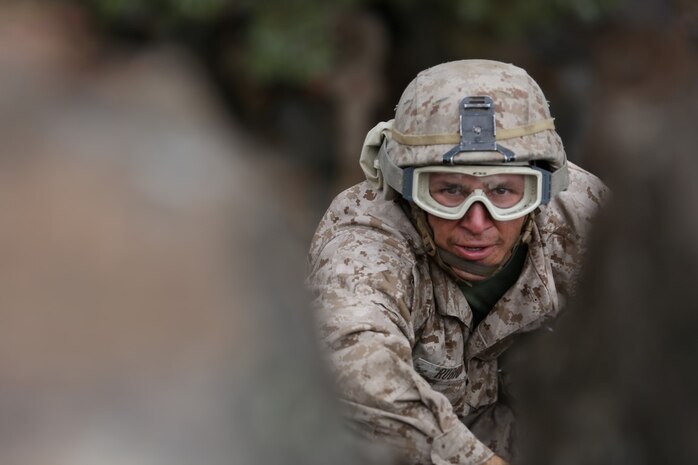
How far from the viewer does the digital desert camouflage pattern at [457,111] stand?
3889 millimetres

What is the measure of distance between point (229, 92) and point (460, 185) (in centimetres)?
840

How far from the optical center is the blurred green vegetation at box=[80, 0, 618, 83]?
10.5 meters

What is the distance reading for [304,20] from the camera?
10.7 m

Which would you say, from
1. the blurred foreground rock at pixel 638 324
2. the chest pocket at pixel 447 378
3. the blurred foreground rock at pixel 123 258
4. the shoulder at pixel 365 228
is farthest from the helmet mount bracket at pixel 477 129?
the blurred foreground rock at pixel 123 258

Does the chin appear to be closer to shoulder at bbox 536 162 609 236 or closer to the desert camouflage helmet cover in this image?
shoulder at bbox 536 162 609 236

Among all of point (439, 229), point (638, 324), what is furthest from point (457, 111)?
point (638, 324)

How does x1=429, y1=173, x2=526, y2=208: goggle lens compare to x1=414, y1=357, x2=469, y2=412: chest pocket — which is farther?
x1=414, y1=357, x2=469, y2=412: chest pocket

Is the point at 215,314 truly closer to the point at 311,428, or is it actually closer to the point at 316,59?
the point at 311,428

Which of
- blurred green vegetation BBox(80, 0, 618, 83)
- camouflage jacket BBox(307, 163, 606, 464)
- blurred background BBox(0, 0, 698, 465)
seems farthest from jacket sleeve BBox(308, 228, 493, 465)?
blurred green vegetation BBox(80, 0, 618, 83)

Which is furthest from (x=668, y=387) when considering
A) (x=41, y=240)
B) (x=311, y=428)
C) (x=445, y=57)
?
(x=445, y=57)

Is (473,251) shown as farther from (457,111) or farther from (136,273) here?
(136,273)

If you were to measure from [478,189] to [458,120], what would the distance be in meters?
0.22

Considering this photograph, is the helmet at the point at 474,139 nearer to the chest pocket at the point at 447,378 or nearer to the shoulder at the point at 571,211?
the shoulder at the point at 571,211

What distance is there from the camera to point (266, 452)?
4.84ft
